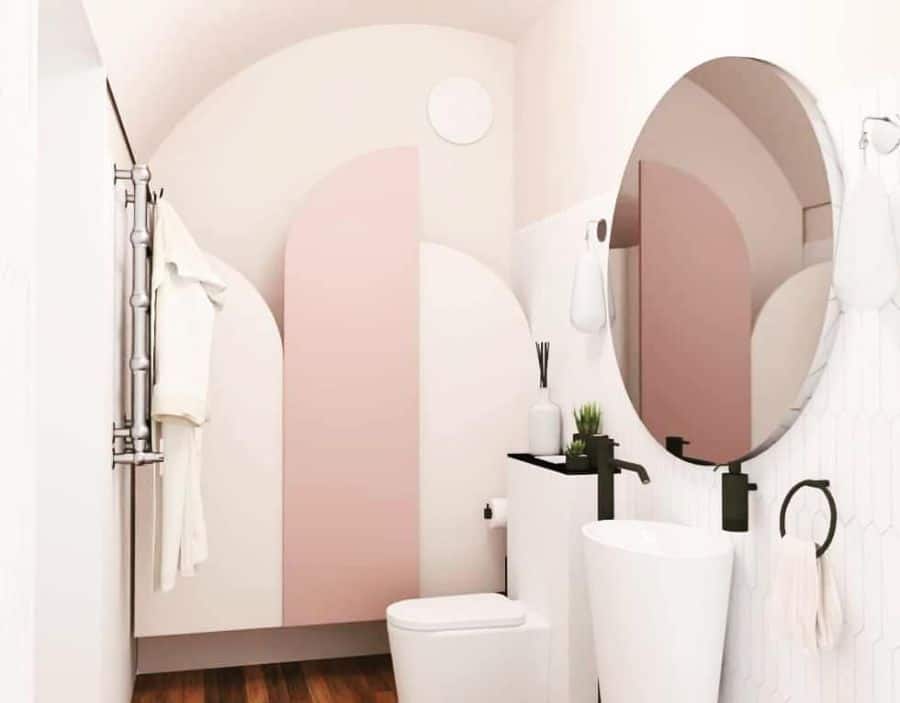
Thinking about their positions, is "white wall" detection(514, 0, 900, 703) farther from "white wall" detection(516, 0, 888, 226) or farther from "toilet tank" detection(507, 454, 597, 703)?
"toilet tank" detection(507, 454, 597, 703)

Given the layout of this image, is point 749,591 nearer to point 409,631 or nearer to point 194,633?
point 409,631

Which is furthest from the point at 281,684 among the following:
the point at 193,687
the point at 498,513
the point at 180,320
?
the point at 180,320

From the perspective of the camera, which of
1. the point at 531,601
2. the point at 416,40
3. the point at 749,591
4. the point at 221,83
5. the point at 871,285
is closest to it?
the point at 871,285

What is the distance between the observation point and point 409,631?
2879 millimetres

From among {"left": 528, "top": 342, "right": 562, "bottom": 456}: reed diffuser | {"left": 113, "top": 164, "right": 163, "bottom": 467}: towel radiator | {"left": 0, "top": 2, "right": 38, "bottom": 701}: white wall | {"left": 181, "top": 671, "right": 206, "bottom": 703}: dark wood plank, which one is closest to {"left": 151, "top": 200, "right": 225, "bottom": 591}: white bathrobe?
{"left": 113, "top": 164, "right": 163, "bottom": 467}: towel radiator

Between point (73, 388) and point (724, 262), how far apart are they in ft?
5.22

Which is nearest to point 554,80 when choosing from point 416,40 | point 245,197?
point 416,40

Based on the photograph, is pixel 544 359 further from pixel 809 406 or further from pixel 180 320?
pixel 809 406

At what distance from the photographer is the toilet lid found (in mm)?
2889

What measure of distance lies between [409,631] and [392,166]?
169 cm

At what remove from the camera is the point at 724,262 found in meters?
2.23

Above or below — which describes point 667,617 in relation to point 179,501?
below

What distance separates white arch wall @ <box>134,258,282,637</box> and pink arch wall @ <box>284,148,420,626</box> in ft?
0.18

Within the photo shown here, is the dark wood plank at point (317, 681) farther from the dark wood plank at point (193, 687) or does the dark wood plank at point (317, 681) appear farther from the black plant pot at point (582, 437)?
the black plant pot at point (582, 437)
